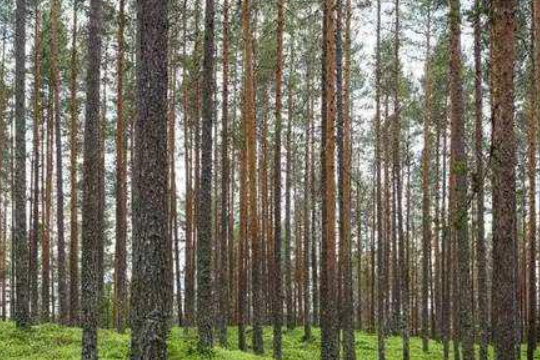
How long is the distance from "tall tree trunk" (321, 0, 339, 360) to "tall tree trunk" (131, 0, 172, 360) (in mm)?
7456

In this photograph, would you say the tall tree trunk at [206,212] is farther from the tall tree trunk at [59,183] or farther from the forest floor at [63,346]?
the tall tree trunk at [59,183]

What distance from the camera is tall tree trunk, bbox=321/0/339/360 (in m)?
14.4

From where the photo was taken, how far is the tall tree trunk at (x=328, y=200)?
14422 mm

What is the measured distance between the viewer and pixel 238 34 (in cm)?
2548

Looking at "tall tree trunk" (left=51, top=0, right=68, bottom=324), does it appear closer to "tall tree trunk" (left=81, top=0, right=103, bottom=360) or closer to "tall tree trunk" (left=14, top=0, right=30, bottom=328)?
"tall tree trunk" (left=14, top=0, right=30, bottom=328)

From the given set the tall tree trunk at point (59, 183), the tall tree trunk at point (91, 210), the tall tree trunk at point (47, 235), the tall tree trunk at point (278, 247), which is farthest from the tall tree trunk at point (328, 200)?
the tall tree trunk at point (47, 235)

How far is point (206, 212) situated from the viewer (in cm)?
1402

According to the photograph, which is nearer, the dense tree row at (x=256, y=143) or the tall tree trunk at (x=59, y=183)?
the dense tree row at (x=256, y=143)

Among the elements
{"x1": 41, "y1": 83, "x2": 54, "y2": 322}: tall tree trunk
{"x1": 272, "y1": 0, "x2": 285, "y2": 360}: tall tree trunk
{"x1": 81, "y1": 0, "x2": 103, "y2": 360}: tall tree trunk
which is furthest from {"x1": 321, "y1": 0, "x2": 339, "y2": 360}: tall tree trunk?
{"x1": 41, "y1": 83, "x2": 54, "y2": 322}: tall tree trunk

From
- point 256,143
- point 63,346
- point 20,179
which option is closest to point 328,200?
point 63,346

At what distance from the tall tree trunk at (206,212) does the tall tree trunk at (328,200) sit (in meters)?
2.69

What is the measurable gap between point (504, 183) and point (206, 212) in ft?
22.7

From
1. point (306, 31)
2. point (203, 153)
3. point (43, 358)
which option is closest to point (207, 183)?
point (203, 153)

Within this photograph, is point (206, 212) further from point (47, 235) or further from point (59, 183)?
point (47, 235)
